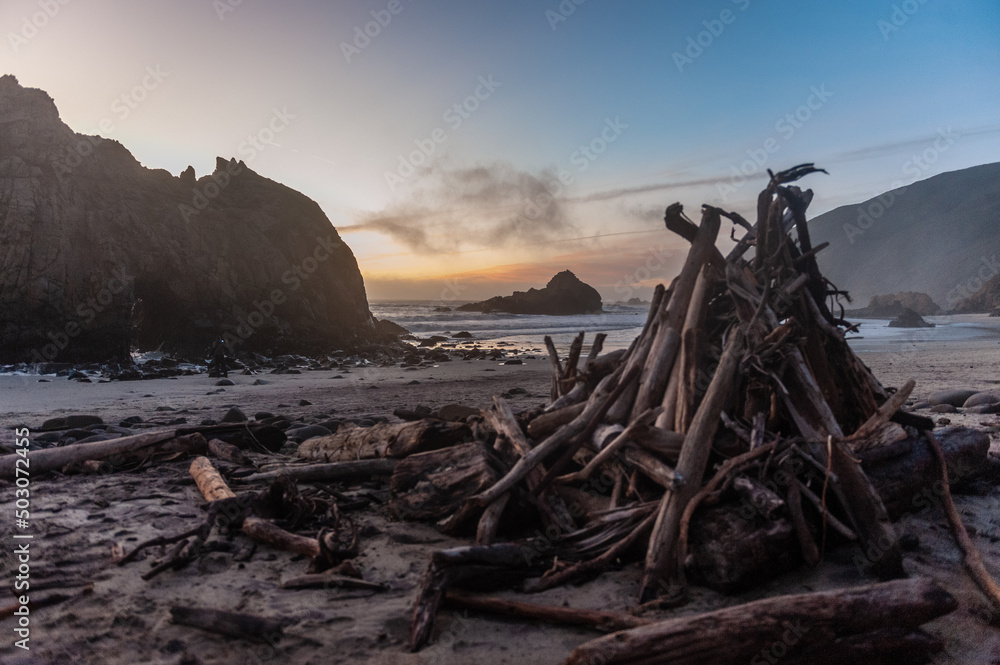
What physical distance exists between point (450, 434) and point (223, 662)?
326cm

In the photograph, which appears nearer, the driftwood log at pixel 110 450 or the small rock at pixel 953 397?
the driftwood log at pixel 110 450

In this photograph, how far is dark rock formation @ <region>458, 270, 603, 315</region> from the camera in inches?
2486

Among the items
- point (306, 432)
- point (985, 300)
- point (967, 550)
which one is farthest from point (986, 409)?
point (985, 300)

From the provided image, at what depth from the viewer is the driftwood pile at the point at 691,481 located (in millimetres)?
2740

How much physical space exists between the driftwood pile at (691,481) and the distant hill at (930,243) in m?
88.2

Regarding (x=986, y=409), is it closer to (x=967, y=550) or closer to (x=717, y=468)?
(x=967, y=550)

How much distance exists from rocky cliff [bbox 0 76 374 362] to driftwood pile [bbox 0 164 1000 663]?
1735 centimetres

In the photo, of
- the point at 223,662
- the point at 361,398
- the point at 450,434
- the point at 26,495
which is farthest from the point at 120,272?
the point at 223,662

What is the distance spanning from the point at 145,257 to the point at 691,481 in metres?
26.0

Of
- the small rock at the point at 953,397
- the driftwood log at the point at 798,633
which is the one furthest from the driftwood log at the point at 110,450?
the small rock at the point at 953,397

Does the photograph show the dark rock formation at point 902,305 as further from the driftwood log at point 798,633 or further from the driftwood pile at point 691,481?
the driftwood log at point 798,633

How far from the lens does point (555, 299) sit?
2505 inches

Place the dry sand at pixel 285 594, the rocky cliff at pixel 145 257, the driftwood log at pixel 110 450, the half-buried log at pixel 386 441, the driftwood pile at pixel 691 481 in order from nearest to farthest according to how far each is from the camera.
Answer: the driftwood pile at pixel 691 481 < the dry sand at pixel 285 594 < the half-buried log at pixel 386 441 < the driftwood log at pixel 110 450 < the rocky cliff at pixel 145 257

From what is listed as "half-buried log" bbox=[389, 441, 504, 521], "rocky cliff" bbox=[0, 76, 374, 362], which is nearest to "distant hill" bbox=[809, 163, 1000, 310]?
"rocky cliff" bbox=[0, 76, 374, 362]
